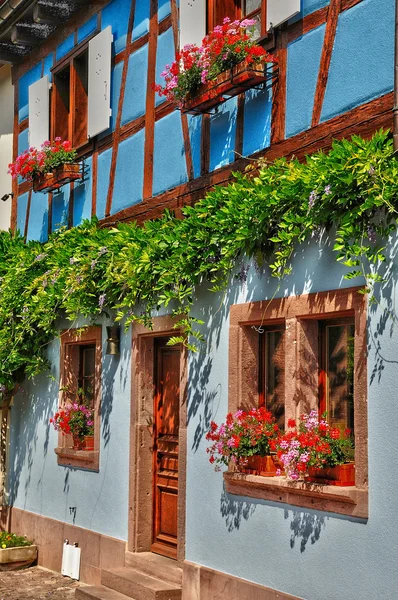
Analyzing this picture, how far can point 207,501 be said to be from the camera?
318 inches

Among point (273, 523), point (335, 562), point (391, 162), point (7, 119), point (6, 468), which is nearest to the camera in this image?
point (391, 162)

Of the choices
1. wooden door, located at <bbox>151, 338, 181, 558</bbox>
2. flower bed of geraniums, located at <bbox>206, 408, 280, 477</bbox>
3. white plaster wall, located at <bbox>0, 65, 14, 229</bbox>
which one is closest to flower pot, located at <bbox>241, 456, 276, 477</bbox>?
flower bed of geraniums, located at <bbox>206, 408, 280, 477</bbox>

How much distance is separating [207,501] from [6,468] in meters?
4.92

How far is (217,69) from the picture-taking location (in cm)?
800

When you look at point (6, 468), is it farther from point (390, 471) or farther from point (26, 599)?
point (390, 471)

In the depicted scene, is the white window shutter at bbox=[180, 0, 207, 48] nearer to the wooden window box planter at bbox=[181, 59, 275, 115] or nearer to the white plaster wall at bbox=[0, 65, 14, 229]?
the wooden window box planter at bbox=[181, 59, 275, 115]

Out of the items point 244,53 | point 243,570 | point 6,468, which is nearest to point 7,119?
point 6,468

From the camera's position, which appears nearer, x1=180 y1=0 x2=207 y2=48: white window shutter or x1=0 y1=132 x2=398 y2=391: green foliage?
x1=0 y1=132 x2=398 y2=391: green foliage

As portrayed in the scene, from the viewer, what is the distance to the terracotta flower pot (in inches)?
301

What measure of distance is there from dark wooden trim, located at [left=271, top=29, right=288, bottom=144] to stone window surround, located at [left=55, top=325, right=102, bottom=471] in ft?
11.0

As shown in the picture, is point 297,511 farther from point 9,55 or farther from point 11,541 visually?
point 9,55

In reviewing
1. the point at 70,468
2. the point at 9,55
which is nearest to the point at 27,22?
the point at 9,55

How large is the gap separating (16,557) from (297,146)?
5964mm

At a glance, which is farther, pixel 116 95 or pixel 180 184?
pixel 116 95
